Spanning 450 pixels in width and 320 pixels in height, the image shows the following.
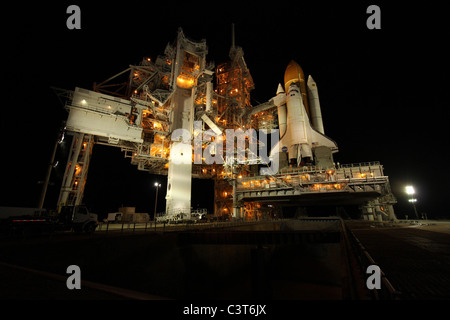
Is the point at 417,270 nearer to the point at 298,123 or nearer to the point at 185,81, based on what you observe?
the point at 185,81

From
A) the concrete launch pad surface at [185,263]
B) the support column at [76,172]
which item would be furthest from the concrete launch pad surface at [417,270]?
the support column at [76,172]

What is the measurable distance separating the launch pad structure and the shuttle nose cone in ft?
1.06

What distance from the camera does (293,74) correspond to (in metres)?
54.9

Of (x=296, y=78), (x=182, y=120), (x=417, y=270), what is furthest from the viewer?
(x=296, y=78)

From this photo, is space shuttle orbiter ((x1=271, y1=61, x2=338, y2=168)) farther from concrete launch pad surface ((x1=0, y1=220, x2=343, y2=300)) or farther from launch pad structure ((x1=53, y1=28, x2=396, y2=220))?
concrete launch pad surface ((x1=0, y1=220, x2=343, y2=300))

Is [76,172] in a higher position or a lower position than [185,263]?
higher

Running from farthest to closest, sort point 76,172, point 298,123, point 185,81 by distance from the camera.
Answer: point 298,123 → point 185,81 → point 76,172

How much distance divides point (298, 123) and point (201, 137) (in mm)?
22766

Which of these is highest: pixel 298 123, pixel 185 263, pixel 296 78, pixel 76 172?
pixel 296 78

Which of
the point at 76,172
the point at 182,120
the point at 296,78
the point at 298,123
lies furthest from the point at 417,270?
the point at 296,78

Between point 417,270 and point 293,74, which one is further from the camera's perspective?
point 293,74

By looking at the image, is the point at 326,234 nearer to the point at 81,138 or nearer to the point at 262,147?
the point at 81,138

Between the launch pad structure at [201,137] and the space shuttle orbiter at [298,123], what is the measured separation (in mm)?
230

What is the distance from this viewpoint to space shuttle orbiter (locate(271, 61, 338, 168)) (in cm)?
4522
